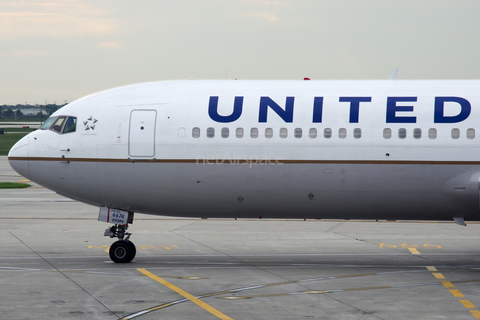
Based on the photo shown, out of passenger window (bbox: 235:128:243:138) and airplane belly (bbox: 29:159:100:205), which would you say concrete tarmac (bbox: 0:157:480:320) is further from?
passenger window (bbox: 235:128:243:138)

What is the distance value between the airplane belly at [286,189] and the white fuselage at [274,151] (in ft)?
0.09

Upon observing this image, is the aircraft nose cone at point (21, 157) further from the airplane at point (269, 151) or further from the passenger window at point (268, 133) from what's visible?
the passenger window at point (268, 133)

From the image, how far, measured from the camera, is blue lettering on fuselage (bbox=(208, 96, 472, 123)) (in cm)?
1688

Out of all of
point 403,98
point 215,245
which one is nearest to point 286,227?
point 215,245

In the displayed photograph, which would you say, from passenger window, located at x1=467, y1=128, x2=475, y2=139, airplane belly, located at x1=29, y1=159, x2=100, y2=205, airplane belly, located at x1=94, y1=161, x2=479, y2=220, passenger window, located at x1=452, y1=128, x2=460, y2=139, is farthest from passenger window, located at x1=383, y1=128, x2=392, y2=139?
airplane belly, located at x1=29, y1=159, x2=100, y2=205

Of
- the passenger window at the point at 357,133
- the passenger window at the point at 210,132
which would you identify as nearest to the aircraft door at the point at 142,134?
the passenger window at the point at 210,132

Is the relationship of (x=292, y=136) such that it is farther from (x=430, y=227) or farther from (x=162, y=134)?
(x=430, y=227)

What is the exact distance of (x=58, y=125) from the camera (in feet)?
60.2

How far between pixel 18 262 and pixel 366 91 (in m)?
11.2

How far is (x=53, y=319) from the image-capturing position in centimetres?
1238

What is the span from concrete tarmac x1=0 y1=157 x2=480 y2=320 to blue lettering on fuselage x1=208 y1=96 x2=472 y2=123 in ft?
13.6

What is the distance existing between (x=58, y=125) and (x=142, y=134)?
2.69 m

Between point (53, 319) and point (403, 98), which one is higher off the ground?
point (403, 98)

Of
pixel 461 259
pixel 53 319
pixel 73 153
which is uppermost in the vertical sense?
pixel 73 153
